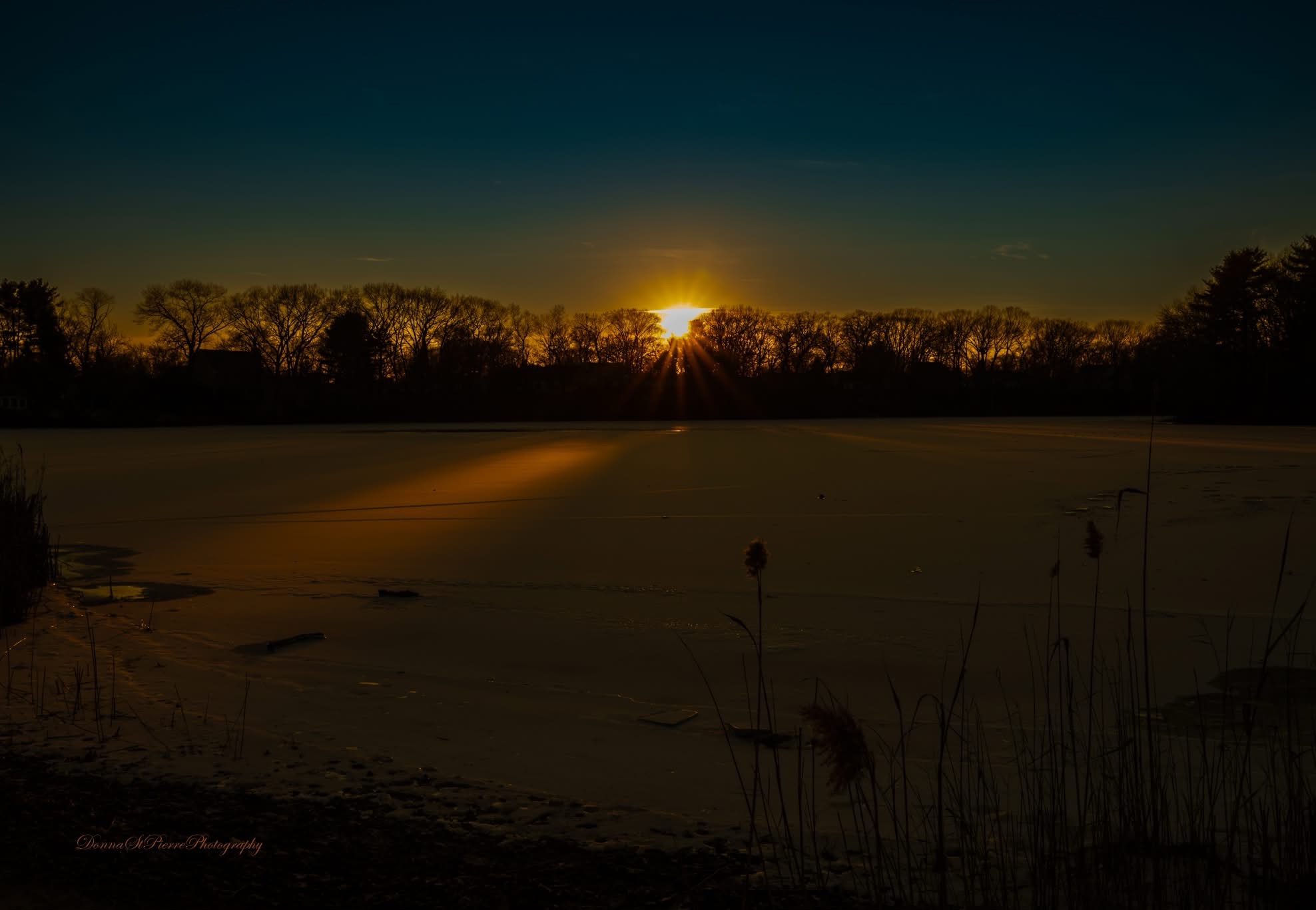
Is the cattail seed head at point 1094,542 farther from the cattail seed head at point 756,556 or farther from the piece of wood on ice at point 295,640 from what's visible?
the piece of wood on ice at point 295,640

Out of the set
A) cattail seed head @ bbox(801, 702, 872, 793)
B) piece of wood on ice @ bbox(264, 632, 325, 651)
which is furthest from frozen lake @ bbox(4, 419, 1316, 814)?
cattail seed head @ bbox(801, 702, 872, 793)

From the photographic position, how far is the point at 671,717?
491cm

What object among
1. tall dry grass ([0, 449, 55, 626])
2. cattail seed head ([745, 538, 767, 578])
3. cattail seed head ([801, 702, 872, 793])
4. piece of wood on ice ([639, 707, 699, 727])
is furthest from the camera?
tall dry grass ([0, 449, 55, 626])

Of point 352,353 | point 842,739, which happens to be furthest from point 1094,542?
point 352,353

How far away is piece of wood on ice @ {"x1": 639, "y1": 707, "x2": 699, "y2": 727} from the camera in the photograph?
4809mm

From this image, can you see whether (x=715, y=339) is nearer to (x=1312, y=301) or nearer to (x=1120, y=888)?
(x=1312, y=301)

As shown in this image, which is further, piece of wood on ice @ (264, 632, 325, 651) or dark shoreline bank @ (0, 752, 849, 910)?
piece of wood on ice @ (264, 632, 325, 651)

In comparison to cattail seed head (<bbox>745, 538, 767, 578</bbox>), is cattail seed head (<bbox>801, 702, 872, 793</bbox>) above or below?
below

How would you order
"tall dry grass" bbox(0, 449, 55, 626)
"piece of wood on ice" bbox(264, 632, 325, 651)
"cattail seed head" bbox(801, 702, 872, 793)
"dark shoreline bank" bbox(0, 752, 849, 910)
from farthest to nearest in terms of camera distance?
1. "tall dry grass" bbox(0, 449, 55, 626)
2. "piece of wood on ice" bbox(264, 632, 325, 651)
3. "dark shoreline bank" bbox(0, 752, 849, 910)
4. "cattail seed head" bbox(801, 702, 872, 793)
